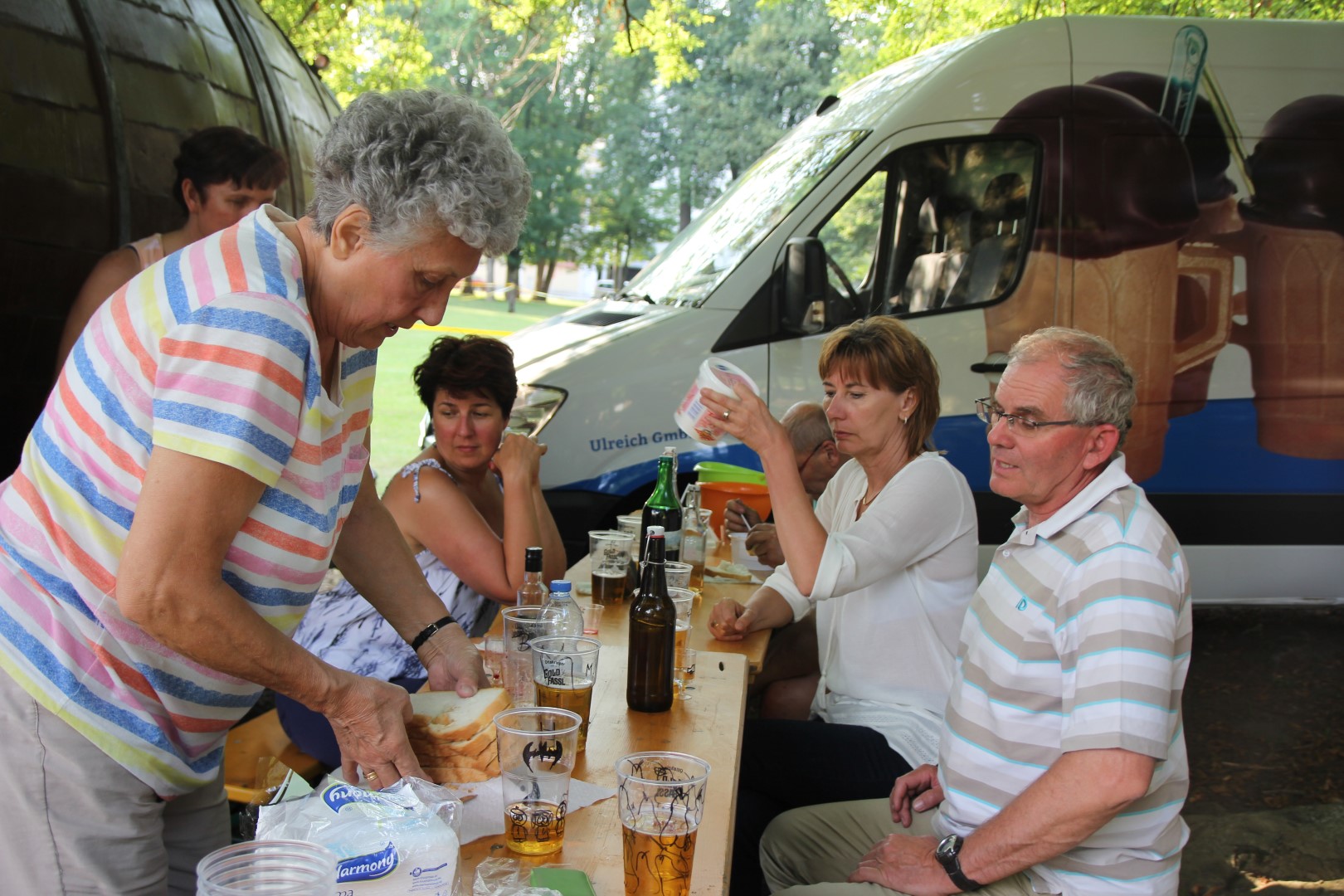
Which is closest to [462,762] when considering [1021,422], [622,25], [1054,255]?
[1021,422]

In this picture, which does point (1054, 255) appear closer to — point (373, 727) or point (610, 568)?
point (610, 568)

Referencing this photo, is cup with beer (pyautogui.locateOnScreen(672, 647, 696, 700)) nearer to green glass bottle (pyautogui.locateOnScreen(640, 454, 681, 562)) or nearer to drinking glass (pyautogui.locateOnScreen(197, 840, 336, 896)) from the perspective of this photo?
green glass bottle (pyautogui.locateOnScreen(640, 454, 681, 562))

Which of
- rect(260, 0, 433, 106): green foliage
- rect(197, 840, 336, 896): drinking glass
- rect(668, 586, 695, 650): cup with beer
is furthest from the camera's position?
rect(260, 0, 433, 106): green foliage

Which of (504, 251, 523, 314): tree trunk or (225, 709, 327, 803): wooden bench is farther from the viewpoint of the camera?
(504, 251, 523, 314): tree trunk

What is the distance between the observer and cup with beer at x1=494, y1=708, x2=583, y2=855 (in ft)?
5.32

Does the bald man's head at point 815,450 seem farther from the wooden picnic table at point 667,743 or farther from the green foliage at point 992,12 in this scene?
the green foliage at point 992,12

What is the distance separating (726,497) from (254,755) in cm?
212

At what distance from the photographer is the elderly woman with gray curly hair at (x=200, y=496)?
1497mm

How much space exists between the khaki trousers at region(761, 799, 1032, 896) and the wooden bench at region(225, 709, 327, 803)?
1.28 metres

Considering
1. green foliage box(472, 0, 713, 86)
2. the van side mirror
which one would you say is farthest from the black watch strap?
green foliage box(472, 0, 713, 86)

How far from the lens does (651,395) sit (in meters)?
5.49

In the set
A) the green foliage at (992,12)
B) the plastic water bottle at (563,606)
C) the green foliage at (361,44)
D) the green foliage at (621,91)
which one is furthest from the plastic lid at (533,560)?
the green foliage at (621,91)

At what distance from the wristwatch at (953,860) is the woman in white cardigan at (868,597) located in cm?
→ 59

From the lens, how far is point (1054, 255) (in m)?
5.65
